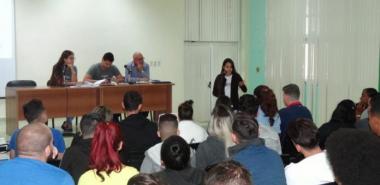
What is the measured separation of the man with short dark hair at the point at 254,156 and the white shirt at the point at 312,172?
9 centimetres

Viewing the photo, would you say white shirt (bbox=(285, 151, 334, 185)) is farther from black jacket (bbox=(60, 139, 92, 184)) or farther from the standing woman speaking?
the standing woman speaking

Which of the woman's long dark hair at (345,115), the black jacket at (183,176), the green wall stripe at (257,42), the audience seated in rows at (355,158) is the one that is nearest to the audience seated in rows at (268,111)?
the woman's long dark hair at (345,115)

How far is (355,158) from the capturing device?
4.17 ft

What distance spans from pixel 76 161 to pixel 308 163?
154cm

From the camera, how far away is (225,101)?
532 centimetres

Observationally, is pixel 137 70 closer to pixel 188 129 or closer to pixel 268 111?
pixel 268 111

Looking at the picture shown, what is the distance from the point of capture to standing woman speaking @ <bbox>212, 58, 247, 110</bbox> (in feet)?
28.0

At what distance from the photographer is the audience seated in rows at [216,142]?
12.1ft

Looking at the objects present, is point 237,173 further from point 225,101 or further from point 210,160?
point 225,101

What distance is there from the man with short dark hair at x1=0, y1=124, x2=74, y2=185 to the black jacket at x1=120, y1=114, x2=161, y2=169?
1.75 meters

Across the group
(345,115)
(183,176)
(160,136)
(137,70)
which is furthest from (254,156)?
(137,70)

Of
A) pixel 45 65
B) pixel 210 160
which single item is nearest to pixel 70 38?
pixel 45 65

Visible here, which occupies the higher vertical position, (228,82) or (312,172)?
(228,82)

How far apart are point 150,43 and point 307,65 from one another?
11.5 feet
